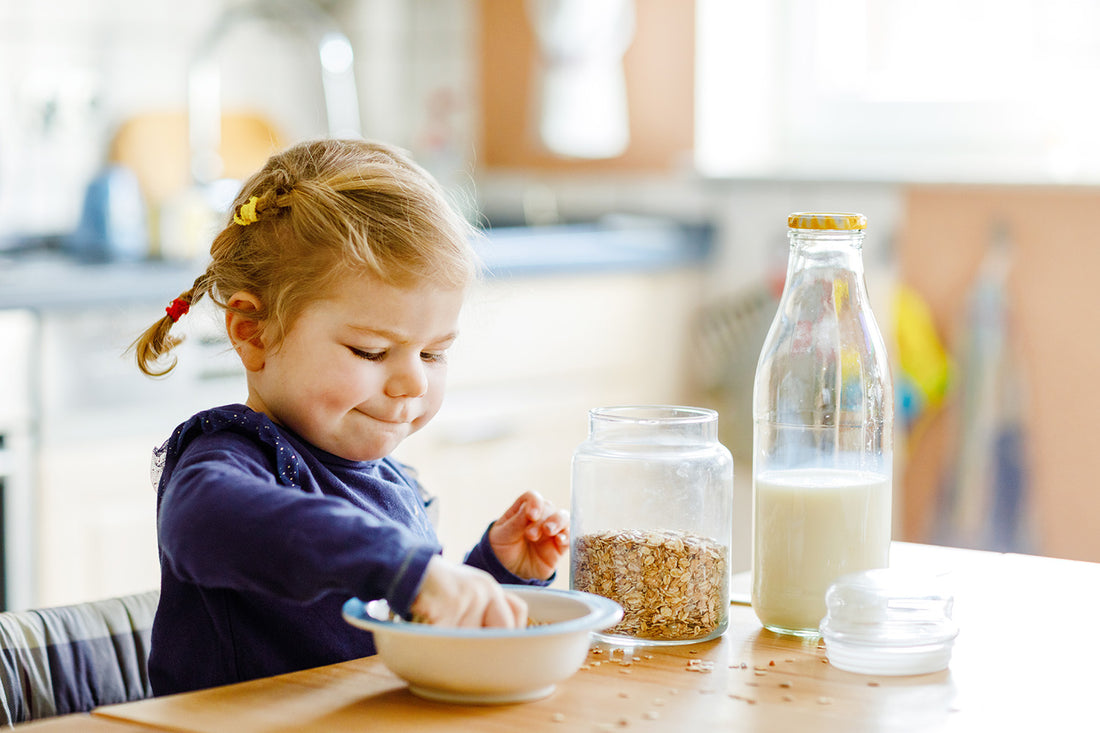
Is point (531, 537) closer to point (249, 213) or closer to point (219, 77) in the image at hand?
point (249, 213)

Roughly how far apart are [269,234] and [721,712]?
503 mm

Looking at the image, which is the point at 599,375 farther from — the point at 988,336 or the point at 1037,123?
the point at 1037,123

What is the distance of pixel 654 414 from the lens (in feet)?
3.42

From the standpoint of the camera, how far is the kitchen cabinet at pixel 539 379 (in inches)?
100

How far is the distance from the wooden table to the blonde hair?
0.28 metres

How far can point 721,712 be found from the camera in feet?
2.70

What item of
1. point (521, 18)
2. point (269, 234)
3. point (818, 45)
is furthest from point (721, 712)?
point (521, 18)

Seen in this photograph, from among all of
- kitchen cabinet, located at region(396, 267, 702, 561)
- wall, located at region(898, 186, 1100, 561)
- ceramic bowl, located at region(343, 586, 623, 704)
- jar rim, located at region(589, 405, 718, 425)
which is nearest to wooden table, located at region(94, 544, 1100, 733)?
ceramic bowl, located at region(343, 586, 623, 704)

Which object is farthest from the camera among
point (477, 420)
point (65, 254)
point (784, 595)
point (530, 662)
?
point (65, 254)

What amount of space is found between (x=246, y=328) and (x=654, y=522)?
35cm

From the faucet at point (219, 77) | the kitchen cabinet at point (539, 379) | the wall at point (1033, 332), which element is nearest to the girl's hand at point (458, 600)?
the kitchen cabinet at point (539, 379)

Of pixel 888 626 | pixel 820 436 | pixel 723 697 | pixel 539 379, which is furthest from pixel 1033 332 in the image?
pixel 723 697

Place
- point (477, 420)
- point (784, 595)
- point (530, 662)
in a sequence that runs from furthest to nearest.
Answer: point (477, 420) → point (784, 595) → point (530, 662)

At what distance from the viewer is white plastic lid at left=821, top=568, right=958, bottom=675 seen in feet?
3.00
